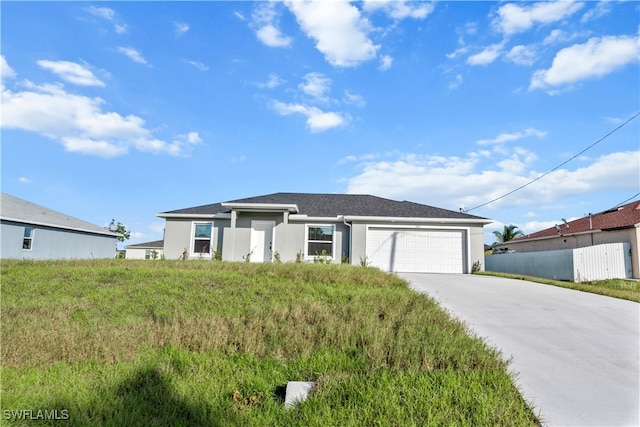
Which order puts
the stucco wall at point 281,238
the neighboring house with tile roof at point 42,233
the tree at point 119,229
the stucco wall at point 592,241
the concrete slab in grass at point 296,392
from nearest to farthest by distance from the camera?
the concrete slab in grass at point 296,392, the stucco wall at point 281,238, the stucco wall at point 592,241, the neighboring house with tile roof at point 42,233, the tree at point 119,229

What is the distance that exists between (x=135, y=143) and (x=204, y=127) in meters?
3.52

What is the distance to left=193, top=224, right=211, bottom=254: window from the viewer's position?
52.9 feet

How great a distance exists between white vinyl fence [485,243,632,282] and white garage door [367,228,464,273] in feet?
13.6

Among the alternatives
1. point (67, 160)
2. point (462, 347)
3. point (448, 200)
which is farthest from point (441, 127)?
point (448, 200)

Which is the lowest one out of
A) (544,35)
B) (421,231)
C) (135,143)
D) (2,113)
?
(421,231)

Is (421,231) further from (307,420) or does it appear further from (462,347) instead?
(307,420)

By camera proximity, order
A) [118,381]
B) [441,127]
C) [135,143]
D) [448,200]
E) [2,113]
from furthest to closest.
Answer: [448,200] → [135,143] → [441,127] → [2,113] → [118,381]

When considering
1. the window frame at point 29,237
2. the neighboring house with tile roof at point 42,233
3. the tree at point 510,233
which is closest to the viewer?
the neighboring house with tile roof at point 42,233

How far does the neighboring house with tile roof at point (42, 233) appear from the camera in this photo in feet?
57.7

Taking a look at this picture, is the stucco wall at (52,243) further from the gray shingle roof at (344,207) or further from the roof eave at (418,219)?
the roof eave at (418,219)

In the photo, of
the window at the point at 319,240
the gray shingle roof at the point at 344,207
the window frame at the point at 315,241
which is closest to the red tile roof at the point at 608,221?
the gray shingle roof at the point at 344,207

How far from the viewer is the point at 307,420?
9.24ft

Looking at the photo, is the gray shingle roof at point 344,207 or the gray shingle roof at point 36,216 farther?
the gray shingle roof at point 36,216

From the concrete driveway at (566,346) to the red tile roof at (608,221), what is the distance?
1210 centimetres
